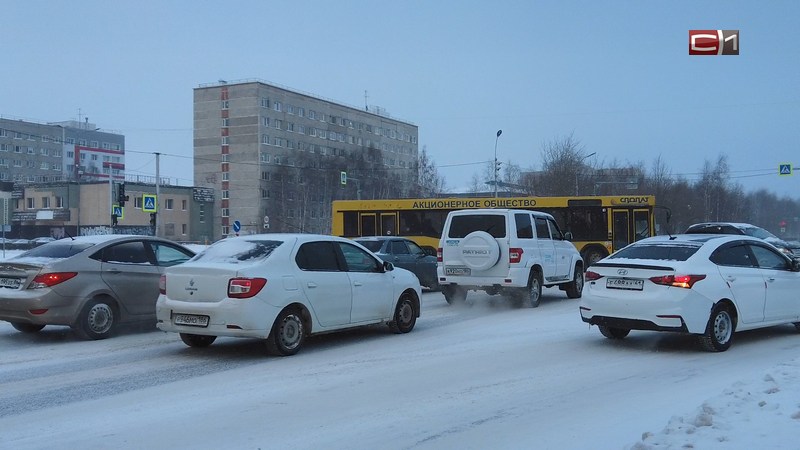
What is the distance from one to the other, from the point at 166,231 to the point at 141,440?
259 feet

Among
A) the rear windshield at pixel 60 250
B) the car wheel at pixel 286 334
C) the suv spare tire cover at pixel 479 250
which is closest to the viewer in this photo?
the car wheel at pixel 286 334

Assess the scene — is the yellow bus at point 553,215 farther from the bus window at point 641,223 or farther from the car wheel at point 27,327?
the car wheel at point 27,327

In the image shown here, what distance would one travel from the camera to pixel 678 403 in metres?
6.98

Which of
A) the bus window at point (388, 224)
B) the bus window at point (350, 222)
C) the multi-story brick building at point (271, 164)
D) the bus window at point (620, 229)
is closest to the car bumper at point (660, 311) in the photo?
the bus window at point (620, 229)

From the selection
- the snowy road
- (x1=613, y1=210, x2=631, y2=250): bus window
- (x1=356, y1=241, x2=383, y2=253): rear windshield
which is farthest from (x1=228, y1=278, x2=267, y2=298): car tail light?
(x1=613, y1=210, x2=631, y2=250): bus window

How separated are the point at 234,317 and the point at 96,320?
10.6 feet

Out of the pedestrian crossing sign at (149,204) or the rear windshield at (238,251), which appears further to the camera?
the pedestrian crossing sign at (149,204)

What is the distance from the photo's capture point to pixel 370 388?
25.7 feet

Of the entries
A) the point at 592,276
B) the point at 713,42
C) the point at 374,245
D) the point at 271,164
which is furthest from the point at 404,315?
the point at 271,164

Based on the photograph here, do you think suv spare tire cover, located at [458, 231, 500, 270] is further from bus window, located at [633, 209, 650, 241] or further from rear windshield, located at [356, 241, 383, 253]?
bus window, located at [633, 209, 650, 241]

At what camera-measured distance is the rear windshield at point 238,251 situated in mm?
9772

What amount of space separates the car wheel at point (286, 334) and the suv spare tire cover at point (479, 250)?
6.20m

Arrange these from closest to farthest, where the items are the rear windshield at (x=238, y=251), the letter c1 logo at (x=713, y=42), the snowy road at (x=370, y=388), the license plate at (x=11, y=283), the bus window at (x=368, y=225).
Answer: the snowy road at (x=370, y=388)
the rear windshield at (x=238, y=251)
the license plate at (x=11, y=283)
the letter c1 logo at (x=713, y=42)
the bus window at (x=368, y=225)

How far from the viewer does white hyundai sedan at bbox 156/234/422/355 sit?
364 inches
